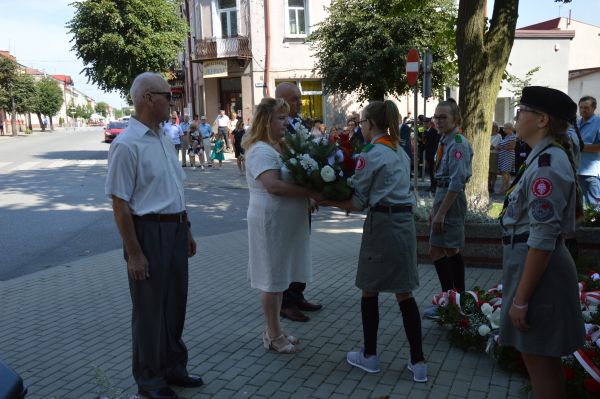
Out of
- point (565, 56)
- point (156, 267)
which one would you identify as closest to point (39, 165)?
point (156, 267)

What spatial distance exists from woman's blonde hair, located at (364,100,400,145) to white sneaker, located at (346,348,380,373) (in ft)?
5.22

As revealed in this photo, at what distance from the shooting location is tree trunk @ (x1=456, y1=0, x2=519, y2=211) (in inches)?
324

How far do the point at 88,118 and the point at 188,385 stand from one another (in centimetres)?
15211

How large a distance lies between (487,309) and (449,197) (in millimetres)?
982

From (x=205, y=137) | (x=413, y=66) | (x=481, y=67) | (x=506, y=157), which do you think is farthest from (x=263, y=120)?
(x=205, y=137)

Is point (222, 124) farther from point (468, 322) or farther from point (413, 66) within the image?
point (468, 322)

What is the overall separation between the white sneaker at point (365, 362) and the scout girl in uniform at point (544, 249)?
56.8 inches

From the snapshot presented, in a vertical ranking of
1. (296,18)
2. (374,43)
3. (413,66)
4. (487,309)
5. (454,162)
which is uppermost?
(296,18)

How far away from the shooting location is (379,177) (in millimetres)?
3770

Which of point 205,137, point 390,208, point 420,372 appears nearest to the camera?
point 390,208

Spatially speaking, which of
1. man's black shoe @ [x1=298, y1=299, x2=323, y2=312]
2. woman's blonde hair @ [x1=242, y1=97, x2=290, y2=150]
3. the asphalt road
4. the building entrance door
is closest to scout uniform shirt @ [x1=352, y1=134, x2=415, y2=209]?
woman's blonde hair @ [x1=242, y1=97, x2=290, y2=150]

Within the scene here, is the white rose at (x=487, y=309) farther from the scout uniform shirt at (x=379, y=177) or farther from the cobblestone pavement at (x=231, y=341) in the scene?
the scout uniform shirt at (x=379, y=177)

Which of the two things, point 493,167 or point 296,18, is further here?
point 296,18

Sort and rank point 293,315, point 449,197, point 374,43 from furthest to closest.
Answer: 1. point 374,43
2. point 293,315
3. point 449,197
